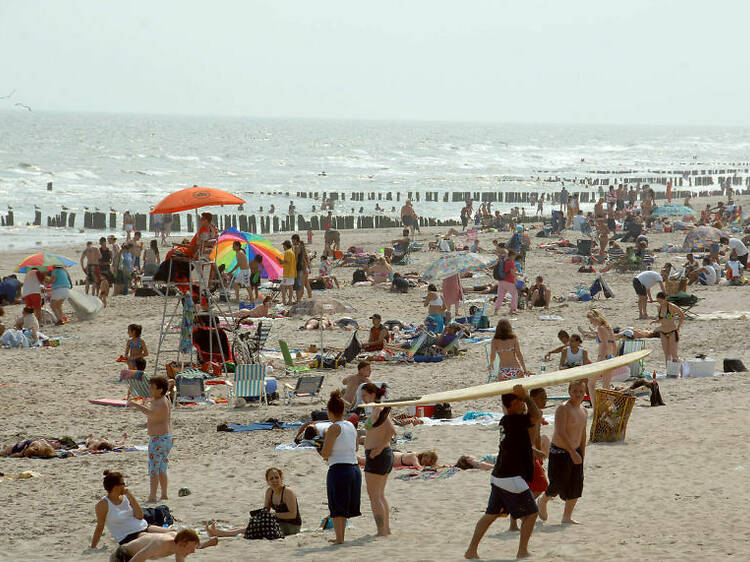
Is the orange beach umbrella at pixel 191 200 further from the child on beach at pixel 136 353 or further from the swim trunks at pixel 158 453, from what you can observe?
the swim trunks at pixel 158 453

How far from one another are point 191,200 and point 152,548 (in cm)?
667

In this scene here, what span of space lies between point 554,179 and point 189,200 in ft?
236

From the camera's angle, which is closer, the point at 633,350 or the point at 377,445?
the point at 377,445

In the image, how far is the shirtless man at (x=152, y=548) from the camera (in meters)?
6.53

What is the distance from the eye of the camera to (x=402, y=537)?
758cm

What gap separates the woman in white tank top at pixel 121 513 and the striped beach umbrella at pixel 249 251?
10361mm

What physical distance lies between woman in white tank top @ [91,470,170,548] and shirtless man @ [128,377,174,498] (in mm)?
1336

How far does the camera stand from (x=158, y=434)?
8.81 meters

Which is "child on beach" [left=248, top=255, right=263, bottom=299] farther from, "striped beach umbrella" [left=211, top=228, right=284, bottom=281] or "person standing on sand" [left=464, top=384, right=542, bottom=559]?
"person standing on sand" [left=464, top=384, right=542, bottom=559]

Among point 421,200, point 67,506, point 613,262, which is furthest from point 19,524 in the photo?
point 421,200

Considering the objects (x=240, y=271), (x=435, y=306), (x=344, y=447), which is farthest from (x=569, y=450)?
(x=240, y=271)

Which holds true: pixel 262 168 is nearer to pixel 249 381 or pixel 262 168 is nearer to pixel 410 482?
pixel 249 381

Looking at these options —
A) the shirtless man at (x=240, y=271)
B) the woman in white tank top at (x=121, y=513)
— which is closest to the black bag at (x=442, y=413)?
the woman in white tank top at (x=121, y=513)

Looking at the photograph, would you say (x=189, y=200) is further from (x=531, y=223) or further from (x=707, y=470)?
(x=531, y=223)
